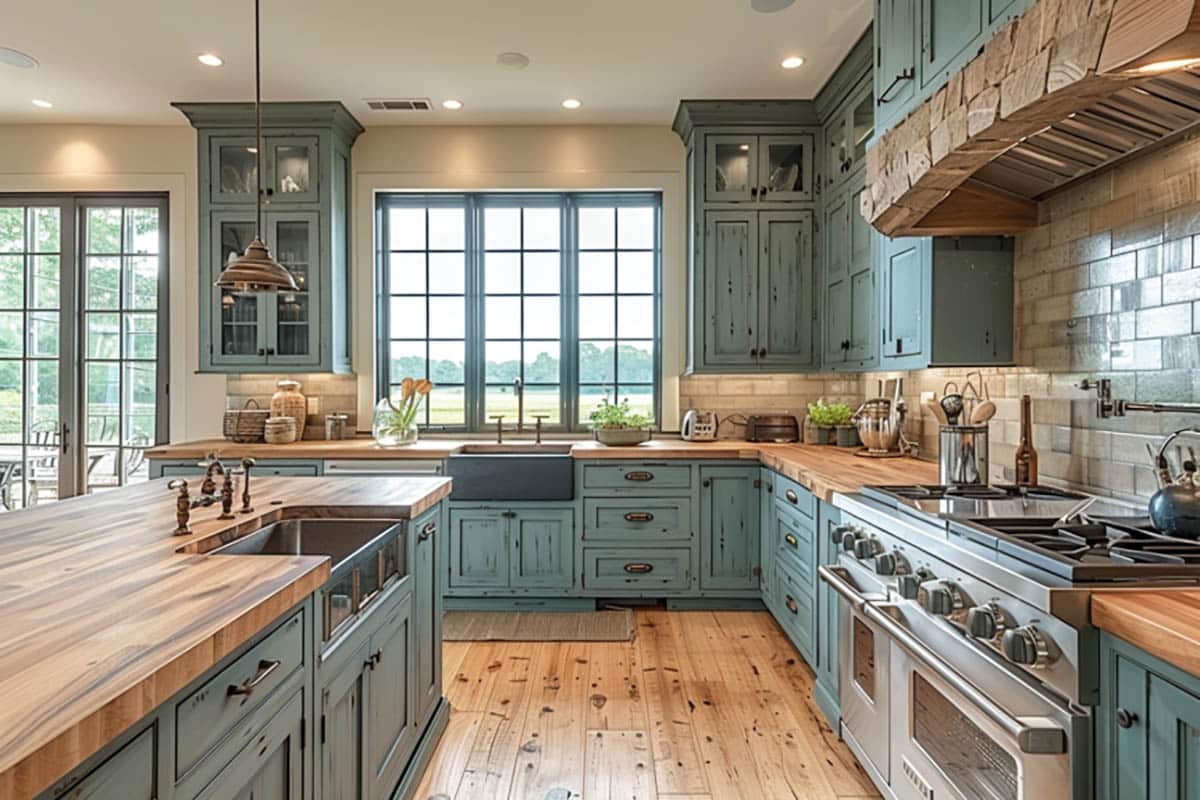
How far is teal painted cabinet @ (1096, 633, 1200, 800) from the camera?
105 centimetres

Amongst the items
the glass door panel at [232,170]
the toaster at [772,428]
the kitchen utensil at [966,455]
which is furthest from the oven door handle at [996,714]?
the glass door panel at [232,170]

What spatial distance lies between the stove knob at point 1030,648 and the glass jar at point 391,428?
348cm

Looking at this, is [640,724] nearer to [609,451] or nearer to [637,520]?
[637,520]

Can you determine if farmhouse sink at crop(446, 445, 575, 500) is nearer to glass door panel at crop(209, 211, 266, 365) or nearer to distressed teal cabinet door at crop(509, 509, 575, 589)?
distressed teal cabinet door at crop(509, 509, 575, 589)

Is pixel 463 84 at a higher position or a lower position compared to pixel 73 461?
higher

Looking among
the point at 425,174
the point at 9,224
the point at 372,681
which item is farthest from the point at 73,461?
the point at 372,681

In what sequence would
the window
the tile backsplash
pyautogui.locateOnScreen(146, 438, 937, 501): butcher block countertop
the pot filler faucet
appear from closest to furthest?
1. the pot filler faucet
2. pyautogui.locateOnScreen(146, 438, 937, 501): butcher block countertop
3. the tile backsplash
4. the window

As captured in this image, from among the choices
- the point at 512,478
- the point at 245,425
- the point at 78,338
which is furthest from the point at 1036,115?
the point at 78,338

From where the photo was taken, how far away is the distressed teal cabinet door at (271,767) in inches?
44.9

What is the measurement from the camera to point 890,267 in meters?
3.09

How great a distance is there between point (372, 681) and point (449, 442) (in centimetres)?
270

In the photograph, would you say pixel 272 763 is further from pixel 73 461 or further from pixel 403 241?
pixel 73 461

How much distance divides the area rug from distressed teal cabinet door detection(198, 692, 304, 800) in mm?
2258

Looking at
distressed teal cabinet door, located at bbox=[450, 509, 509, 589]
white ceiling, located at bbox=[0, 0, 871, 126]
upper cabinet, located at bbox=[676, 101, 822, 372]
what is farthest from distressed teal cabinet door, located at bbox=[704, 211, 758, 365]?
distressed teal cabinet door, located at bbox=[450, 509, 509, 589]
